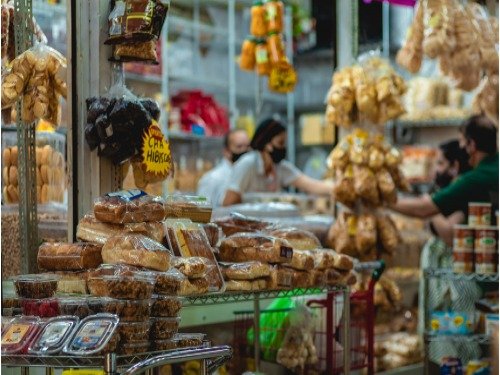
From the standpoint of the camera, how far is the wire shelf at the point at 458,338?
4.76 metres

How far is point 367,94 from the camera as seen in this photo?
16.6 feet

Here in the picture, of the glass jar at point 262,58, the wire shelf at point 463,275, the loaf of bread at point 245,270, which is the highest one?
the glass jar at point 262,58

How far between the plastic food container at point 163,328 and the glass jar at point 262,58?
319 centimetres

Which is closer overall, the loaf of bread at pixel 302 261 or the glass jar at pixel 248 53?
the loaf of bread at pixel 302 261

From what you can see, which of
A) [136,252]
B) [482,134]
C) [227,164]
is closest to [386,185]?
[482,134]

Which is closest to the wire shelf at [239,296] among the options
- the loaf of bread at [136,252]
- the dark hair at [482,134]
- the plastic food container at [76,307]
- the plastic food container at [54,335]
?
the loaf of bread at [136,252]

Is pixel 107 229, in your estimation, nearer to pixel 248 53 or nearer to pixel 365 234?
pixel 365 234

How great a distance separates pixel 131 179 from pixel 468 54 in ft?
8.02

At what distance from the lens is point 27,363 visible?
2.44m

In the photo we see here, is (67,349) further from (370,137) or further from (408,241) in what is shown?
(408,241)

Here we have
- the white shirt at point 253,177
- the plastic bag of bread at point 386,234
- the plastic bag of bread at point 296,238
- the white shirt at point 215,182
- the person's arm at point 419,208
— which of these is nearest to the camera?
the plastic bag of bread at point 296,238

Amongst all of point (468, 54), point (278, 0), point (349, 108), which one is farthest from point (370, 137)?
point (278, 0)

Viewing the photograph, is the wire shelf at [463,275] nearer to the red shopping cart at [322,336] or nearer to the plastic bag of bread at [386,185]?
the plastic bag of bread at [386,185]

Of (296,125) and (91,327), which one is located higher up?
(296,125)
